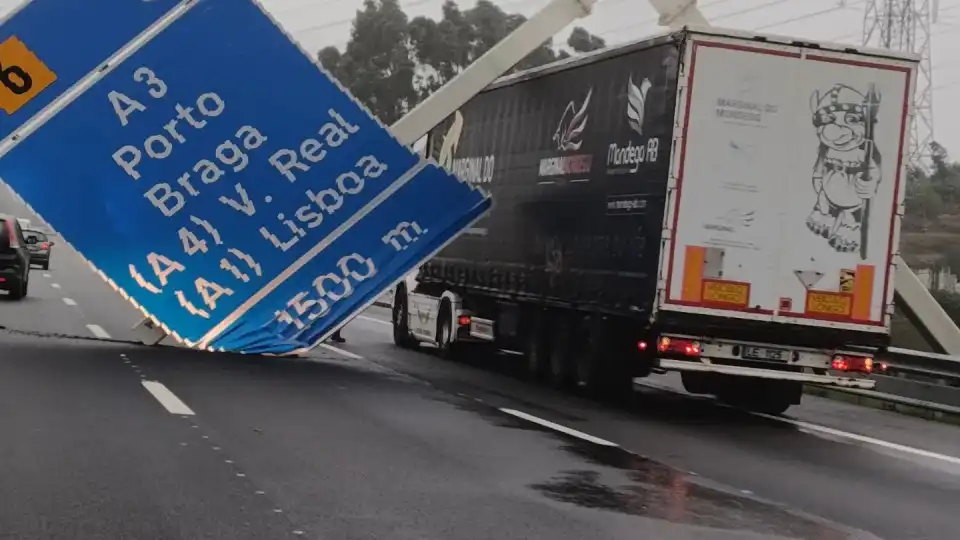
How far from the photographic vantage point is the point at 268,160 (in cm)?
1645

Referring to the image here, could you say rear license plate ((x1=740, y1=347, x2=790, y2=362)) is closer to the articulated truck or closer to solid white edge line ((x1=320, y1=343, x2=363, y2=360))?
the articulated truck

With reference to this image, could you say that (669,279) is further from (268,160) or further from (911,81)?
(268,160)

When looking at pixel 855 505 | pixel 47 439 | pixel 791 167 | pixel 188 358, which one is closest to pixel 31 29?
pixel 188 358

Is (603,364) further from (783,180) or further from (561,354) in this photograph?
(783,180)

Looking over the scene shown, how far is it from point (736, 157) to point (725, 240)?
2.74 feet

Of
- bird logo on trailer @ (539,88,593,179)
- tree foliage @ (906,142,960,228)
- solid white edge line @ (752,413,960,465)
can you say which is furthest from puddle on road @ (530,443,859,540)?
tree foliage @ (906,142,960,228)

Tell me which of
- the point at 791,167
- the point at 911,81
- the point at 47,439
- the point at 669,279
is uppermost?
the point at 911,81

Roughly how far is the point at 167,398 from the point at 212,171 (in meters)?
4.32

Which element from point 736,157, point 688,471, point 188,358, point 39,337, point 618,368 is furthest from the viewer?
point 39,337

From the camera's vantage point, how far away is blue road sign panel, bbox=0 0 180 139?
16.0 m

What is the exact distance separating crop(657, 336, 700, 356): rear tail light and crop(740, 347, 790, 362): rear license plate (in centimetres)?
53

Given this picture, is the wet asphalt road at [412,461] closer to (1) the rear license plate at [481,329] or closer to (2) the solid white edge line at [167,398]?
(2) the solid white edge line at [167,398]

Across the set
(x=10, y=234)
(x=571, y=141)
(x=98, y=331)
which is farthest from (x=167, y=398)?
(x=10, y=234)

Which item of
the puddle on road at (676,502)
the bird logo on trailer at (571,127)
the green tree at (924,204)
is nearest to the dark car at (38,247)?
the green tree at (924,204)
